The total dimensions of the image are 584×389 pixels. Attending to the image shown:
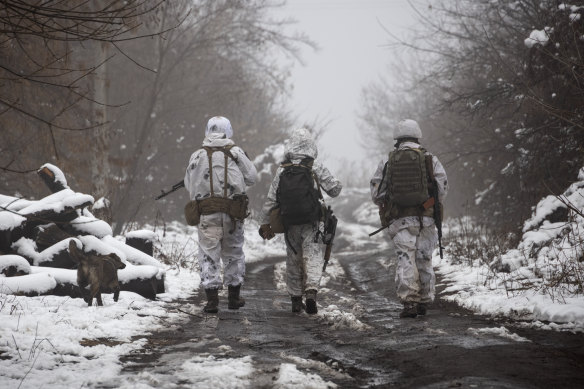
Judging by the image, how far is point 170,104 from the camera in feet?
62.8

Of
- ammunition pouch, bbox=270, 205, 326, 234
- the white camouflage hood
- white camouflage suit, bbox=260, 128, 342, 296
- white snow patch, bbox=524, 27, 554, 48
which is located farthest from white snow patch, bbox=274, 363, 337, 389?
white snow patch, bbox=524, 27, 554, 48

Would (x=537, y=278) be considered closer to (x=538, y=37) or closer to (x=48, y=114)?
(x=538, y=37)

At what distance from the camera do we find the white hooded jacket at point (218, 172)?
6.89m

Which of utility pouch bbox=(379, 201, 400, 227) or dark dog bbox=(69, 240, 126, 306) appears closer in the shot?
dark dog bbox=(69, 240, 126, 306)

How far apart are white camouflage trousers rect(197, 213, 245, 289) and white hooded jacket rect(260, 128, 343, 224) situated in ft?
1.52

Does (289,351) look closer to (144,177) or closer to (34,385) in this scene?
(34,385)

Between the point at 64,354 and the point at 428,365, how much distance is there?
2.54 meters

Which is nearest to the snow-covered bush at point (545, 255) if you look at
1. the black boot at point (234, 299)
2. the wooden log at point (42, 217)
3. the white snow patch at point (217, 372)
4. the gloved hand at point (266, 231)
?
the gloved hand at point (266, 231)

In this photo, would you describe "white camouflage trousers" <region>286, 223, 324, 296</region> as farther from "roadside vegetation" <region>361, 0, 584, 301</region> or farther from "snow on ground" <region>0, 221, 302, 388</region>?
"roadside vegetation" <region>361, 0, 584, 301</region>

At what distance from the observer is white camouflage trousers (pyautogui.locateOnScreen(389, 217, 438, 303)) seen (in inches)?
251

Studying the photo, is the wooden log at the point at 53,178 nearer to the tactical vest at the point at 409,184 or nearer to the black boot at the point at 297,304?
the black boot at the point at 297,304

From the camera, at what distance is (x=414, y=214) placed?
6.51 metres

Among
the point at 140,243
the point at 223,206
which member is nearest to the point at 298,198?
the point at 223,206

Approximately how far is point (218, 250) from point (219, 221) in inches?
13.6
